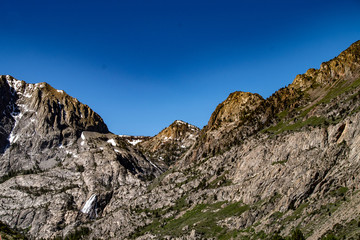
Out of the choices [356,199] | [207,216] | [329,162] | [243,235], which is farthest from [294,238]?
[207,216]

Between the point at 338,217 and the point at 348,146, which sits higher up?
the point at 348,146

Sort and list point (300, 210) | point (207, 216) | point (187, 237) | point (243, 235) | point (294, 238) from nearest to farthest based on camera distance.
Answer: point (294, 238)
point (300, 210)
point (243, 235)
point (187, 237)
point (207, 216)

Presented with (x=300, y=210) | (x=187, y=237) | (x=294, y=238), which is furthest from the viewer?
(x=187, y=237)

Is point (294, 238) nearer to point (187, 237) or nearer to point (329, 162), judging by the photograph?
point (329, 162)

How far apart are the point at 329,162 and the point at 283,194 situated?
912 inches

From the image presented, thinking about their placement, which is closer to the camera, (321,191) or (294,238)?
(294,238)

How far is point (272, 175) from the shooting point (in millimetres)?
168500

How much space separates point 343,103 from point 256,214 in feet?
273

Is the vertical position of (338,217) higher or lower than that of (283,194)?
lower

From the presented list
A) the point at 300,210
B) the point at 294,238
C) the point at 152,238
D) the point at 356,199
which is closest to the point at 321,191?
the point at 300,210

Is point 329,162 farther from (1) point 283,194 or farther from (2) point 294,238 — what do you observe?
(2) point 294,238

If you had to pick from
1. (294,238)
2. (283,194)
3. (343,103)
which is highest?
(343,103)

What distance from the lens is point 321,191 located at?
133250 mm

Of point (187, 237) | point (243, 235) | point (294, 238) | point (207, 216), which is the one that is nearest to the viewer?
point (294, 238)
